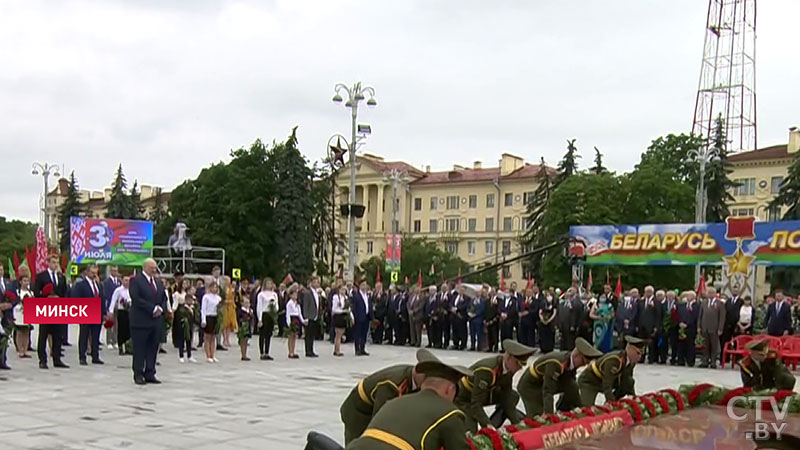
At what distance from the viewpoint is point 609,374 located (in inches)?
339

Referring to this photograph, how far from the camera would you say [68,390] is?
11844mm

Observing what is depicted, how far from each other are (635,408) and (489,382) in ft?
5.75

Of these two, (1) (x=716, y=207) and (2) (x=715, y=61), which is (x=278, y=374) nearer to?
(1) (x=716, y=207)

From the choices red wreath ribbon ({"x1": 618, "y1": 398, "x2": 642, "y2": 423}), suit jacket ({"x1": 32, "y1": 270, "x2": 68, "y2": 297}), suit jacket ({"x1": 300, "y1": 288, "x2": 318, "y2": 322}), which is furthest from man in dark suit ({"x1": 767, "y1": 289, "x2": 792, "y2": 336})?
suit jacket ({"x1": 32, "y1": 270, "x2": 68, "y2": 297})

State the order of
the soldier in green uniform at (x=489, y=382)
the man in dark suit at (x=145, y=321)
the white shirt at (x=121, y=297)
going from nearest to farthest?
the soldier in green uniform at (x=489, y=382) < the man in dark suit at (x=145, y=321) < the white shirt at (x=121, y=297)

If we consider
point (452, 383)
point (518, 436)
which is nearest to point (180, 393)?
point (518, 436)

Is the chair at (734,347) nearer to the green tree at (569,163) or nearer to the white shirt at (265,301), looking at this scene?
the white shirt at (265,301)

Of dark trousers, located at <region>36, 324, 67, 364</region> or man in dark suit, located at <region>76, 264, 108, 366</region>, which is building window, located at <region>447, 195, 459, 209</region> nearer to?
man in dark suit, located at <region>76, 264, 108, 366</region>

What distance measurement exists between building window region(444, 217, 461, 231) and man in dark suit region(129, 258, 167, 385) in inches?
3007

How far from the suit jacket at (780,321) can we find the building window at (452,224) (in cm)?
6990

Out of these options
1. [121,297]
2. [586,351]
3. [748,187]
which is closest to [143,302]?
[121,297]

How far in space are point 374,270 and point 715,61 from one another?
100 feet

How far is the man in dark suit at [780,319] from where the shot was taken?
18781mm

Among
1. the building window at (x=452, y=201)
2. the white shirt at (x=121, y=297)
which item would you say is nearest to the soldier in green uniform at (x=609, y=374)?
the white shirt at (x=121, y=297)
